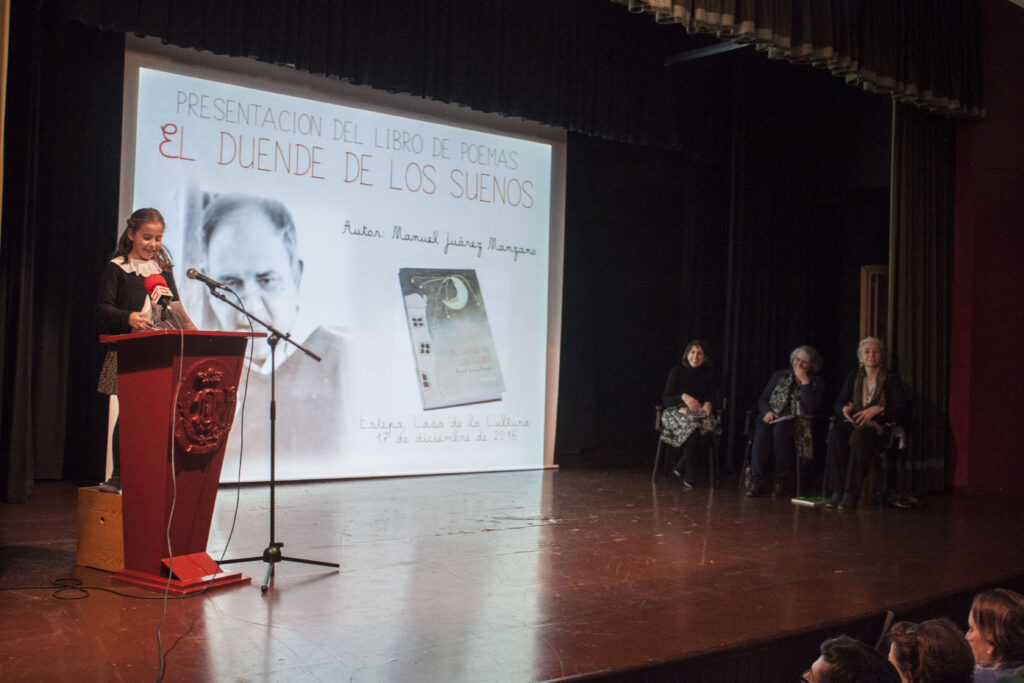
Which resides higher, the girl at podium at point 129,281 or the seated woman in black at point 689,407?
the girl at podium at point 129,281

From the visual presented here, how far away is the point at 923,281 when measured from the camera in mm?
6340

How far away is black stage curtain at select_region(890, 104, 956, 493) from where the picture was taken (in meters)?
6.23

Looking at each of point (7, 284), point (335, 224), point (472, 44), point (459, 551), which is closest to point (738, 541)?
point (459, 551)

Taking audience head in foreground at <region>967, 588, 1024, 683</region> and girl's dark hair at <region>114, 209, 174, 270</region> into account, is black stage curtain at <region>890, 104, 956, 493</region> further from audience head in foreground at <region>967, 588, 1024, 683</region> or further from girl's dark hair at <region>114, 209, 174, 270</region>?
girl's dark hair at <region>114, 209, 174, 270</region>

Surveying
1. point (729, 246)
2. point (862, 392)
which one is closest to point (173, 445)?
point (862, 392)

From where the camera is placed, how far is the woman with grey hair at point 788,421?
5855 millimetres

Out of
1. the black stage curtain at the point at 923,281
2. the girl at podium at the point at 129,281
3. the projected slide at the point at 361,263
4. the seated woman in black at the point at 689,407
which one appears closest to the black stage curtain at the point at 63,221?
the projected slide at the point at 361,263

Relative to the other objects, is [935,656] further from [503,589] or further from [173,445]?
[173,445]

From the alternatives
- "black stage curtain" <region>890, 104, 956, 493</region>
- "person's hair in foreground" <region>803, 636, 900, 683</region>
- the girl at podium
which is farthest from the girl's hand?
"black stage curtain" <region>890, 104, 956, 493</region>

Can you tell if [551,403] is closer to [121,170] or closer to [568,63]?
[568,63]

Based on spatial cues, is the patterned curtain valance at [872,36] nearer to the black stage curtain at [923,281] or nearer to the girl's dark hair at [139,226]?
the black stage curtain at [923,281]

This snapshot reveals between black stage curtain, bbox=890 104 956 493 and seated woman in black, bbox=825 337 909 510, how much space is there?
0.53 meters

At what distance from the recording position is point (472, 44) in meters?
5.96

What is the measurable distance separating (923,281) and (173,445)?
5.26 metres
